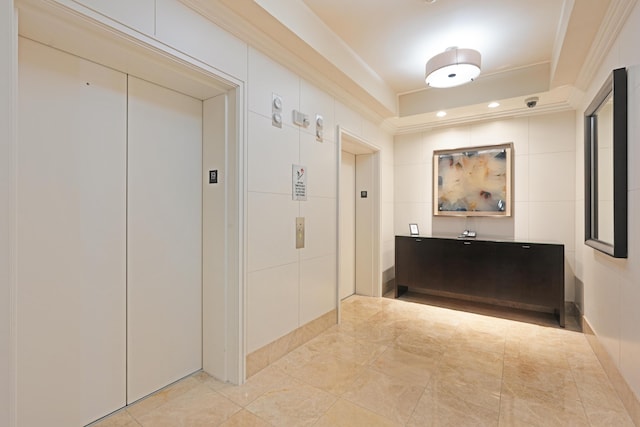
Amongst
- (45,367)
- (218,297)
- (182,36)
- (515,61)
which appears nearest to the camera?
(45,367)

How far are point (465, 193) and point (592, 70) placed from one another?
192 cm

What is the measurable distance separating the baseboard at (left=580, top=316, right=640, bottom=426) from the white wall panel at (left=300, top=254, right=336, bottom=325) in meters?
2.33

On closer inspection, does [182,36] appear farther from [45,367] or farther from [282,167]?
[45,367]

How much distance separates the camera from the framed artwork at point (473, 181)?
404 cm

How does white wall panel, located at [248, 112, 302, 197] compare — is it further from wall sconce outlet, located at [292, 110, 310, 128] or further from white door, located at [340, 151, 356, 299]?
white door, located at [340, 151, 356, 299]

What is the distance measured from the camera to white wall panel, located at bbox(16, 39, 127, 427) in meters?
1.56

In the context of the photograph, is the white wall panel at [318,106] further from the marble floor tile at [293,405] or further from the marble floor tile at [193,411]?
the marble floor tile at [193,411]

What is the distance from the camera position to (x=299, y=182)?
2783 millimetres

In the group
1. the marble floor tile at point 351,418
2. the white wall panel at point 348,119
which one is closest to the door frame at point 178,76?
the marble floor tile at point 351,418

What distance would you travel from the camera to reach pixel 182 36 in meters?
1.84

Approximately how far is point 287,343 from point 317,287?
0.63 meters

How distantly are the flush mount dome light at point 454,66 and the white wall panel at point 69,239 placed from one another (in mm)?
2677

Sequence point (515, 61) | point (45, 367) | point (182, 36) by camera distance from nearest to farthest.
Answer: point (45, 367)
point (182, 36)
point (515, 61)

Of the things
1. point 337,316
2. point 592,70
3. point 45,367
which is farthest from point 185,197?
point 592,70
